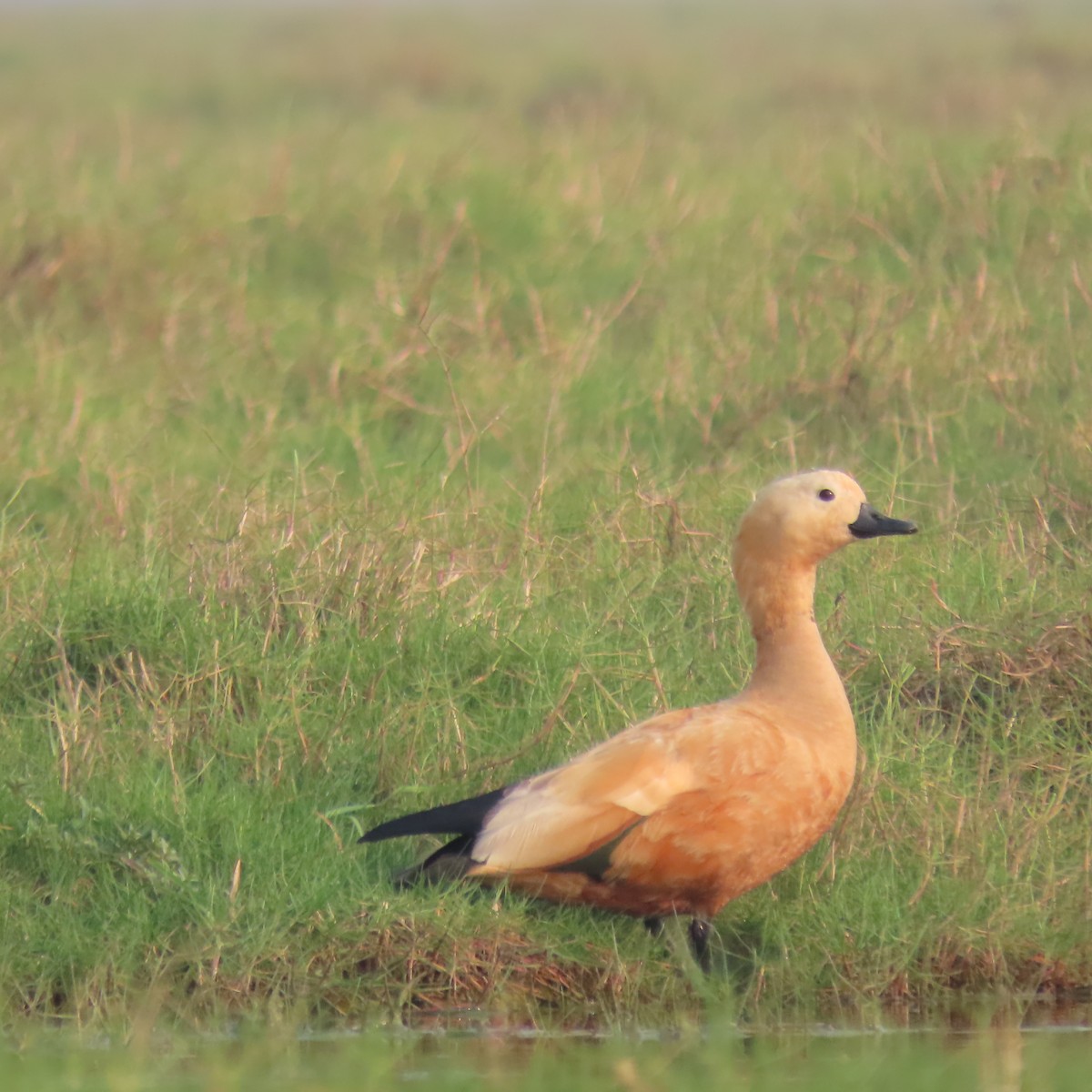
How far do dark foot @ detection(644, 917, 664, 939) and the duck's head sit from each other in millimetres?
843

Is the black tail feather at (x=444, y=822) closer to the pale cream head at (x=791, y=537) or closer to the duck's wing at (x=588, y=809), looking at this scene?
the duck's wing at (x=588, y=809)

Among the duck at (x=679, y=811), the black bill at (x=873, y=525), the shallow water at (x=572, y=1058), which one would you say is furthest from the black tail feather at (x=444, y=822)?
the black bill at (x=873, y=525)

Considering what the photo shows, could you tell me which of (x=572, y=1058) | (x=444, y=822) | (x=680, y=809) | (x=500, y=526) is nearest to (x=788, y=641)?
(x=680, y=809)

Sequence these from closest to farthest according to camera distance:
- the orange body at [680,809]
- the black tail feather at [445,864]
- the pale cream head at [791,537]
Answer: the orange body at [680,809], the black tail feather at [445,864], the pale cream head at [791,537]

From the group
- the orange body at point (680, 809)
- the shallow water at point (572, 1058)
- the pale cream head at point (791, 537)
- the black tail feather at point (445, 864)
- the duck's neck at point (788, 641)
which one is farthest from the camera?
the pale cream head at point (791, 537)

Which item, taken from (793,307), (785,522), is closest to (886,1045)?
(785,522)

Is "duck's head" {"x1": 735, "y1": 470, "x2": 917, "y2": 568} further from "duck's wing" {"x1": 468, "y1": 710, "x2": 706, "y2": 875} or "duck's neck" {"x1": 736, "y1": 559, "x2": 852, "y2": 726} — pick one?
"duck's wing" {"x1": 468, "y1": 710, "x2": 706, "y2": 875}

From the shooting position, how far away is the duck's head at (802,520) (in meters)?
4.73

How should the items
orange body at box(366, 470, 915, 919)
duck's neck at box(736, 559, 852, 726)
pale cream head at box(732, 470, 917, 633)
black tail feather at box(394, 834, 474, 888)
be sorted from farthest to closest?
pale cream head at box(732, 470, 917, 633), duck's neck at box(736, 559, 852, 726), black tail feather at box(394, 834, 474, 888), orange body at box(366, 470, 915, 919)

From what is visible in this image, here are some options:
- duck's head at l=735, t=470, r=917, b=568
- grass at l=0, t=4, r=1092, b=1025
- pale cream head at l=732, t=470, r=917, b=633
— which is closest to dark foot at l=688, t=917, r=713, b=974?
grass at l=0, t=4, r=1092, b=1025

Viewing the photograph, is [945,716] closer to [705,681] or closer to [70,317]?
[705,681]

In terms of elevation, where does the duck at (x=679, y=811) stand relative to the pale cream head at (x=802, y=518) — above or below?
below

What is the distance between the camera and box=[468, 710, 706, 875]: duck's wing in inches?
173

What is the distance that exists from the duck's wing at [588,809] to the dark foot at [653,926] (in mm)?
274
